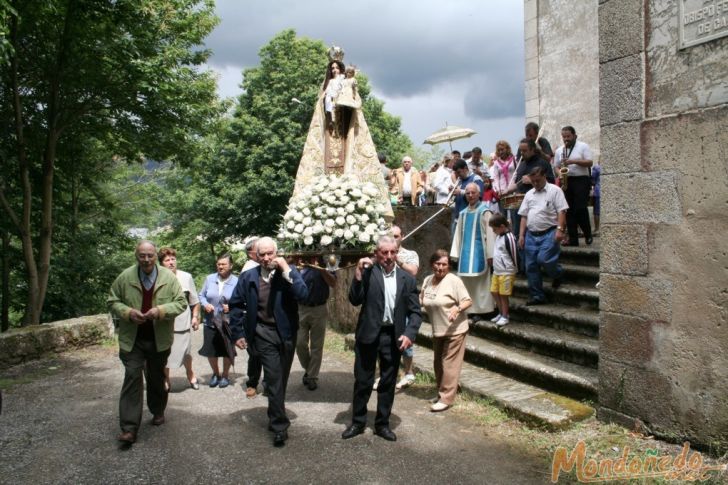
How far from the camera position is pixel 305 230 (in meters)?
5.51

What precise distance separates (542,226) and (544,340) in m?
1.52

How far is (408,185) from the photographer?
12.9 metres

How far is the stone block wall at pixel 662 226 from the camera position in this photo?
4.19 m

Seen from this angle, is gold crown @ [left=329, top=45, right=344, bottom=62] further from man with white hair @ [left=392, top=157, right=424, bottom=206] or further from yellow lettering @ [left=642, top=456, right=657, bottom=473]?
yellow lettering @ [left=642, top=456, right=657, bottom=473]

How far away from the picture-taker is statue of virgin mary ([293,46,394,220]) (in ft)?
32.0

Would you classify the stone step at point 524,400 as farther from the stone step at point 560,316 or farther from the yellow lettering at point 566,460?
the stone step at point 560,316

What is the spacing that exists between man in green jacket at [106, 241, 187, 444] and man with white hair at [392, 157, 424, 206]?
316 inches

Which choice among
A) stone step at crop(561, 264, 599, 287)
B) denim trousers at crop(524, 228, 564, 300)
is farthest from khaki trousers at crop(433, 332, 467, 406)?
stone step at crop(561, 264, 599, 287)

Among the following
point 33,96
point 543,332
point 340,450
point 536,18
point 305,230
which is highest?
point 536,18

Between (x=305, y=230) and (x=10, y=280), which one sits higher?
(x=305, y=230)

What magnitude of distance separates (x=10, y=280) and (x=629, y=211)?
15.1m

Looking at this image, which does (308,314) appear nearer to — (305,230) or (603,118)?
(305,230)

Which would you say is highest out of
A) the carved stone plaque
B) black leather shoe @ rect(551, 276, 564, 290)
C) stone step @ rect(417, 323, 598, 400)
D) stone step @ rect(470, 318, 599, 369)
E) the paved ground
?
the carved stone plaque

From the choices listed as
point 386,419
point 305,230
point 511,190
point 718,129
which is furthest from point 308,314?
point 718,129
